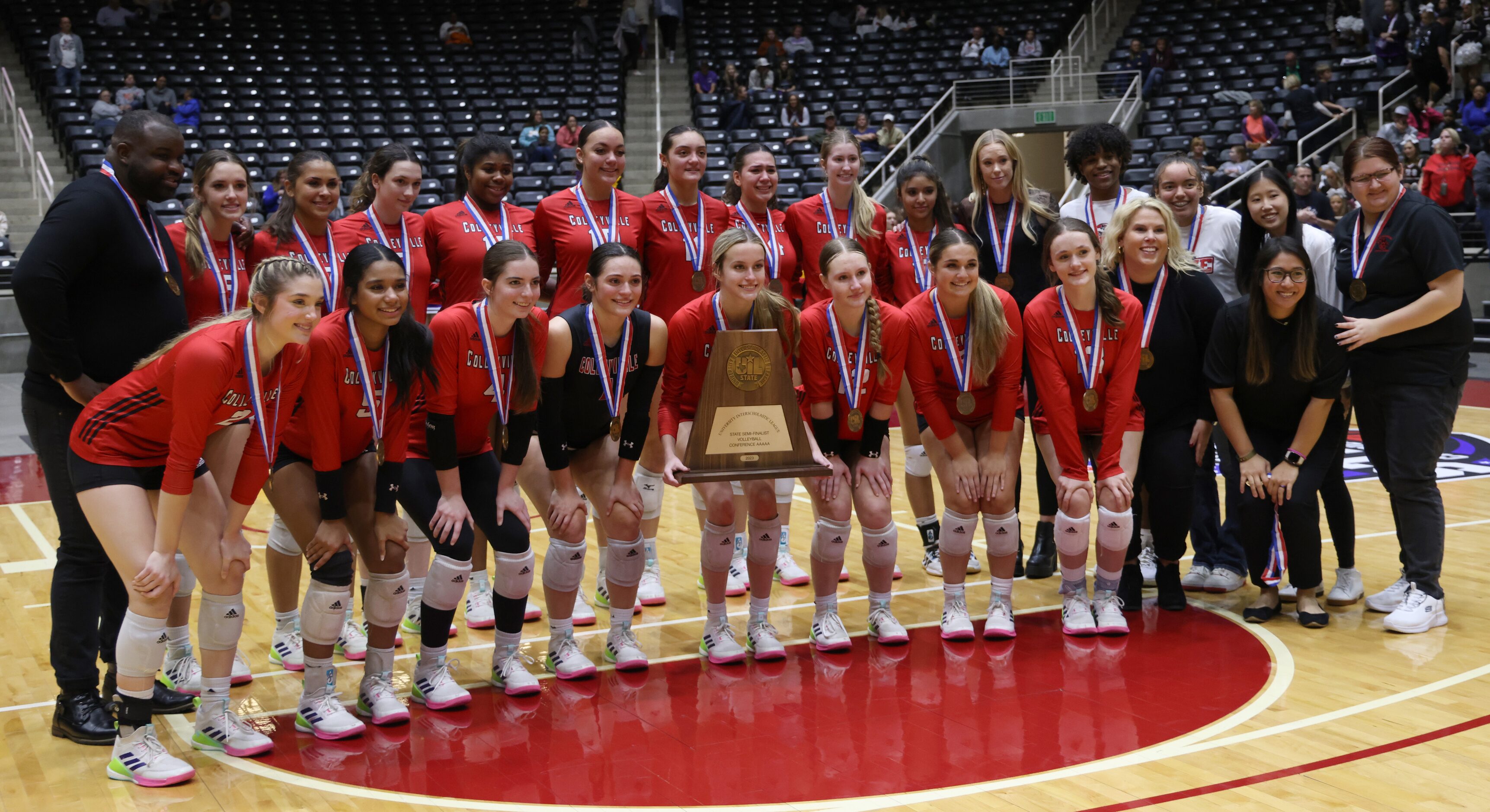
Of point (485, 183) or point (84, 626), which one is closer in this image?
point (84, 626)

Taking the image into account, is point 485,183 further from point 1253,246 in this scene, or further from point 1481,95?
point 1481,95

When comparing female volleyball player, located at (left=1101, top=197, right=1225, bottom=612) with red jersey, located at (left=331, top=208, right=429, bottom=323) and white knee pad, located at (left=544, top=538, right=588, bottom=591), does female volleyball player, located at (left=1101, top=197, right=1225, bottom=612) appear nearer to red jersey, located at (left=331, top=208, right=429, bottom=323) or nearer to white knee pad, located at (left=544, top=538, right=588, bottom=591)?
white knee pad, located at (left=544, top=538, right=588, bottom=591)

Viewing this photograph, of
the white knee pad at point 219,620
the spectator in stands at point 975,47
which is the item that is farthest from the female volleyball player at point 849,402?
the spectator in stands at point 975,47

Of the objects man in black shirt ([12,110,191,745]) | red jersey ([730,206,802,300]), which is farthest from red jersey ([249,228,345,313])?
red jersey ([730,206,802,300])

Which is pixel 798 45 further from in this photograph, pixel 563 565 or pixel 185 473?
pixel 185 473

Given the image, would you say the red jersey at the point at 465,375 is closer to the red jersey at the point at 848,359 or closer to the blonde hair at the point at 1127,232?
the red jersey at the point at 848,359

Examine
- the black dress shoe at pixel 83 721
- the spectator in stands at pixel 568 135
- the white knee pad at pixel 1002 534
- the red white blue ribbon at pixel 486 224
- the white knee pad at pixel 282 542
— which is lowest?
the black dress shoe at pixel 83 721

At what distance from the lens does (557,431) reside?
4.27 metres

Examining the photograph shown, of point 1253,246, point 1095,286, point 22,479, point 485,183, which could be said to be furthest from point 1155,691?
point 22,479

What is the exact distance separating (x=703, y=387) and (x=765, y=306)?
1.30 feet

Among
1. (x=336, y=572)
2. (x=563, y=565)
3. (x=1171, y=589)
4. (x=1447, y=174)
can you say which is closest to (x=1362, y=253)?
(x=1171, y=589)

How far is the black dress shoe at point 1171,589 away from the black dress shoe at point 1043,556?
2.10 ft

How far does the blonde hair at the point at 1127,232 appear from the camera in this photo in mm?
4914

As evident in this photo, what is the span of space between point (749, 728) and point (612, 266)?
5.26 feet
